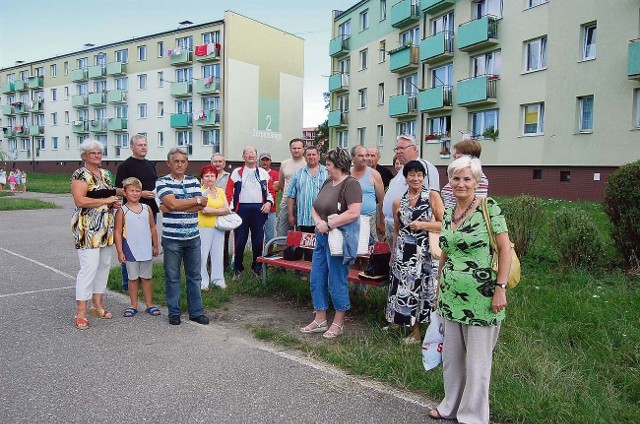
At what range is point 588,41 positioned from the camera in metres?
21.0

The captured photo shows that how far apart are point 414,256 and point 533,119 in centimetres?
2109

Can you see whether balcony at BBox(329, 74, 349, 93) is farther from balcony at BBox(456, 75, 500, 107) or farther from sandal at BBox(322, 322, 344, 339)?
sandal at BBox(322, 322, 344, 339)

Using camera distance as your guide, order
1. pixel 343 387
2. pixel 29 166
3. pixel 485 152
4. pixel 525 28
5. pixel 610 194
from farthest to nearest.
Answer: pixel 29 166 < pixel 485 152 < pixel 525 28 < pixel 610 194 < pixel 343 387

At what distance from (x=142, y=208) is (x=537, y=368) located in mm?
4301

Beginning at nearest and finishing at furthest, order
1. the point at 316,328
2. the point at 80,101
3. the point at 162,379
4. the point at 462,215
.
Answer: the point at 462,215, the point at 162,379, the point at 316,328, the point at 80,101

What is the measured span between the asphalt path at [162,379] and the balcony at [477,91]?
72.6 ft

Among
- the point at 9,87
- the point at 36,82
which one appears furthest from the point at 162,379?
the point at 9,87

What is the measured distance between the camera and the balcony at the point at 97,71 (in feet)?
176

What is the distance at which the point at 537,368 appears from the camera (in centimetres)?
406

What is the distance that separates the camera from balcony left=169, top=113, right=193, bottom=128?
4675cm

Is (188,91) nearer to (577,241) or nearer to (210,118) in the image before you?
(210,118)

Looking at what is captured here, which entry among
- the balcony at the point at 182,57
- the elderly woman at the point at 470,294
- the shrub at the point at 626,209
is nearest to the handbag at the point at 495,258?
the elderly woman at the point at 470,294

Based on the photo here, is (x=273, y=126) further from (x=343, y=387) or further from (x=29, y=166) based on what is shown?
(x=343, y=387)

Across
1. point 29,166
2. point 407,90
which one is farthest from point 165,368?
point 29,166
